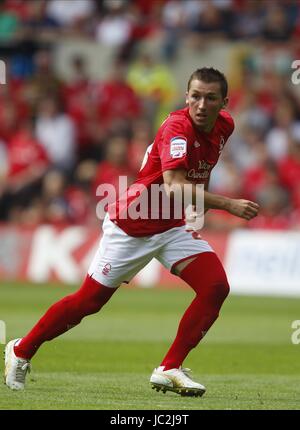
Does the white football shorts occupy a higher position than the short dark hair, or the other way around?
the short dark hair

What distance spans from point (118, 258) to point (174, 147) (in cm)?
98

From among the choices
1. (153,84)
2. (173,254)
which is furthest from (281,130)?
(173,254)

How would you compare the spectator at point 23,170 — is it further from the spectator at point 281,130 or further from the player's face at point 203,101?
the player's face at point 203,101

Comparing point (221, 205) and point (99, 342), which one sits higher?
point (221, 205)

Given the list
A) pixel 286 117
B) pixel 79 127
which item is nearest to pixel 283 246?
pixel 286 117

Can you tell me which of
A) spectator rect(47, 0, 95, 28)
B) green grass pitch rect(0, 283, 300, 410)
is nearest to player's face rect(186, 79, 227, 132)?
green grass pitch rect(0, 283, 300, 410)

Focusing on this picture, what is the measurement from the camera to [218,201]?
26.8ft

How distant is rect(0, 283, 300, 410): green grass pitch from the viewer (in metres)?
8.23

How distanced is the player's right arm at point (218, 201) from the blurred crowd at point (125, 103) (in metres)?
11.0

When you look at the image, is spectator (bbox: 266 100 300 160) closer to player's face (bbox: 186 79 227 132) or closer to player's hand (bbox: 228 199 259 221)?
player's face (bbox: 186 79 227 132)

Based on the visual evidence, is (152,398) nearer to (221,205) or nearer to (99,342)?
(221,205)

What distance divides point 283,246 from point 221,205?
1061 cm

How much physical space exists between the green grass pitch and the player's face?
2005 millimetres

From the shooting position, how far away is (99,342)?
41.6ft
